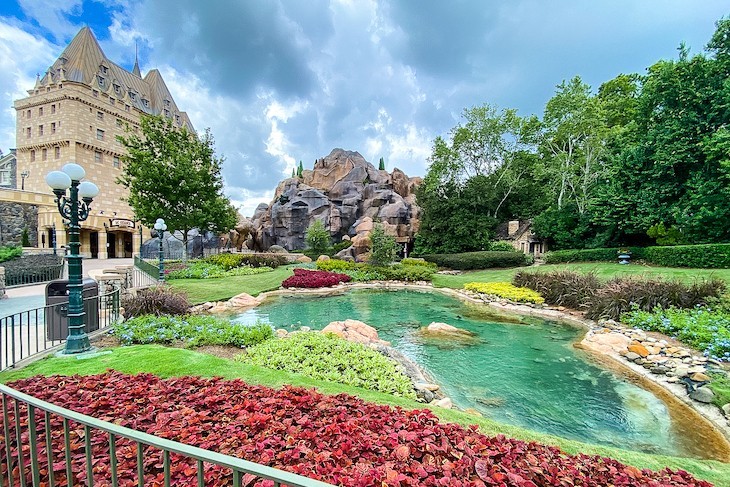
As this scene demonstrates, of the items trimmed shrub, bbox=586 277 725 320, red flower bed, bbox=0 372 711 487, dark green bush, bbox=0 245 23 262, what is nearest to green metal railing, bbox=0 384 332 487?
red flower bed, bbox=0 372 711 487

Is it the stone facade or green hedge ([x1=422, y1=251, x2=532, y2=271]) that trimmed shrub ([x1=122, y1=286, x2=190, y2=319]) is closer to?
green hedge ([x1=422, y1=251, x2=532, y2=271])

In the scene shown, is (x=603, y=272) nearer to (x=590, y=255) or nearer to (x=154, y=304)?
(x=590, y=255)

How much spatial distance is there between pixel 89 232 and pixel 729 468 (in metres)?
40.4

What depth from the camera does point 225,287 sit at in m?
15.0

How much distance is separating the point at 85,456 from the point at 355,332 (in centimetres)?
636

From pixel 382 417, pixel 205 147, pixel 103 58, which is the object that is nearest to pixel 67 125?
pixel 103 58

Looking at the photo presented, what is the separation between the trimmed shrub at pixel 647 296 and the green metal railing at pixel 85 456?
443 inches

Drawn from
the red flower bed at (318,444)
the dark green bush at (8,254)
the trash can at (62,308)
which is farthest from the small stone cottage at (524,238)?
the dark green bush at (8,254)

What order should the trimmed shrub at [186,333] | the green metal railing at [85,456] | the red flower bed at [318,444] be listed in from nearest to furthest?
the green metal railing at [85,456] < the red flower bed at [318,444] < the trimmed shrub at [186,333]

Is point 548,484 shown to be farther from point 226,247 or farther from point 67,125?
point 67,125

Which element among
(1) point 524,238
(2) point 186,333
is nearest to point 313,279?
(2) point 186,333

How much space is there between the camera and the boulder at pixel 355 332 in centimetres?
775

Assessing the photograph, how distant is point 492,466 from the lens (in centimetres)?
255

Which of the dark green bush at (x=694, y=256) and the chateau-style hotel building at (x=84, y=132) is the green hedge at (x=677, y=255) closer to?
the dark green bush at (x=694, y=256)
